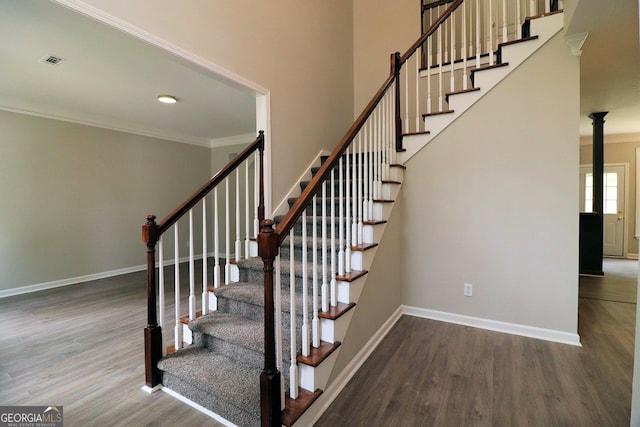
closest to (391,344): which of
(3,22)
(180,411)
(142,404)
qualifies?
(180,411)

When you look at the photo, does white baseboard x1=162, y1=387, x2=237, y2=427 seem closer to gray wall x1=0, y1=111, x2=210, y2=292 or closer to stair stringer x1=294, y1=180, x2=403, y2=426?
stair stringer x1=294, y1=180, x2=403, y2=426

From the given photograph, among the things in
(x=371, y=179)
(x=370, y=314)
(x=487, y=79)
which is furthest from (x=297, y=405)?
(x=487, y=79)

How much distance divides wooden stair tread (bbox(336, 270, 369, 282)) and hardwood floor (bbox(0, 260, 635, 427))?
68 cm

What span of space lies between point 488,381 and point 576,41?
271cm

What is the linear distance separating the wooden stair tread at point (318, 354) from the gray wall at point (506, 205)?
5.20 feet

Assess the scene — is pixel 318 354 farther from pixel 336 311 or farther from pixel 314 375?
pixel 336 311

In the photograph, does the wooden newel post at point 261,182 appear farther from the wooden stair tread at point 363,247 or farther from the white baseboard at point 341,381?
the white baseboard at point 341,381

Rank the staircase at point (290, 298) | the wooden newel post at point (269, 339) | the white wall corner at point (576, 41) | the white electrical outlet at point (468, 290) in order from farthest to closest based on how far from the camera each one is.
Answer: the white electrical outlet at point (468, 290) → the white wall corner at point (576, 41) → the staircase at point (290, 298) → the wooden newel post at point (269, 339)

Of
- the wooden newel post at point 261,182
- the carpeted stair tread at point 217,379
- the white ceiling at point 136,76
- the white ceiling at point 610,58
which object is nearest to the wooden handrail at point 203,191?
the wooden newel post at point 261,182

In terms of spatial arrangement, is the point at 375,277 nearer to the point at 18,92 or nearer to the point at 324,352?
the point at 324,352

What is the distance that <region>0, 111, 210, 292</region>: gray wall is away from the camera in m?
3.88

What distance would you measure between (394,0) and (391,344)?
4.33 m

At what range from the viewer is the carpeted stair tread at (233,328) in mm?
1877

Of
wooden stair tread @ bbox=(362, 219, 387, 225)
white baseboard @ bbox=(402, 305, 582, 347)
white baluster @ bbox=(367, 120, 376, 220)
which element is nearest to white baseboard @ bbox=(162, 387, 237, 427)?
wooden stair tread @ bbox=(362, 219, 387, 225)
